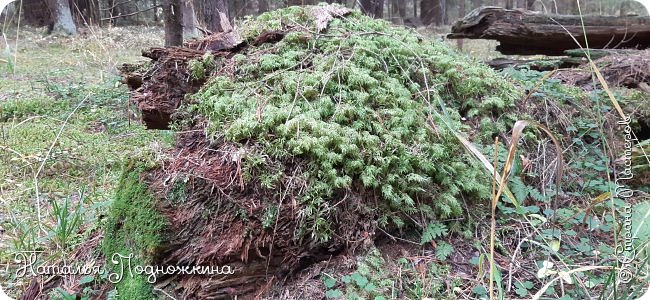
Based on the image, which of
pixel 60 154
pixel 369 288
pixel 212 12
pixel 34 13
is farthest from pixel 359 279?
pixel 34 13

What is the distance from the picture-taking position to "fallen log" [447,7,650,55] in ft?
15.3

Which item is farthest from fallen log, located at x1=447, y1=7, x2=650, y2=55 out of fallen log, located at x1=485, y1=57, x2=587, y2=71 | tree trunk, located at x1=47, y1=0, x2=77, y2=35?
tree trunk, located at x1=47, y1=0, x2=77, y2=35

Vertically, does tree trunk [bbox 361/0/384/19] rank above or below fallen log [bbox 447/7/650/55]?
above

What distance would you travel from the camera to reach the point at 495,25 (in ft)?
15.3

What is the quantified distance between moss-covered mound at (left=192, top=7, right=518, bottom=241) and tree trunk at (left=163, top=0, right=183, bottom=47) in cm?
287

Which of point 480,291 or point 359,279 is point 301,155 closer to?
point 359,279

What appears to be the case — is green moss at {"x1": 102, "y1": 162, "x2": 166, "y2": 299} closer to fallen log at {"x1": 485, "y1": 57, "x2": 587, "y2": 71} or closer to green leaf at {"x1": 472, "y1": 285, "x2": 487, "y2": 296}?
green leaf at {"x1": 472, "y1": 285, "x2": 487, "y2": 296}

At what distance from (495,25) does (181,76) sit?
11.2ft

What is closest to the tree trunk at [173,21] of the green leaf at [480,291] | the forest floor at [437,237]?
the forest floor at [437,237]

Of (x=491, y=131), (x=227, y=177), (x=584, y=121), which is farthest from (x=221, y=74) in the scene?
(x=584, y=121)

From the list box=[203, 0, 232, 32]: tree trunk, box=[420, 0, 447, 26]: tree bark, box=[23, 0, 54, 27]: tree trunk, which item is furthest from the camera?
box=[420, 0, 447, 26]: tree bark

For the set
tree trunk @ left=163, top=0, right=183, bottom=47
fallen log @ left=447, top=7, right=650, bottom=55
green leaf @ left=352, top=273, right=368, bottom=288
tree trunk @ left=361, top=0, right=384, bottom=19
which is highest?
tree trunk @ left=361, top=0, right=384, bottom=19

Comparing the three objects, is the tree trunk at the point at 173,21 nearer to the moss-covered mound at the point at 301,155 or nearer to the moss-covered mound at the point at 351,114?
the moss-covered mound at the point at 351,114

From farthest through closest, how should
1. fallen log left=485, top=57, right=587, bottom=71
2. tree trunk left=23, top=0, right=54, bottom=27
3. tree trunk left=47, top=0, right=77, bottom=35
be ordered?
tree trunk left=23, top=0, right=54, bottom=27 < tree trunk left=47, top=0, right=77, bottom=35 < fallen log left=485, top=57, right=587, bottom=71
